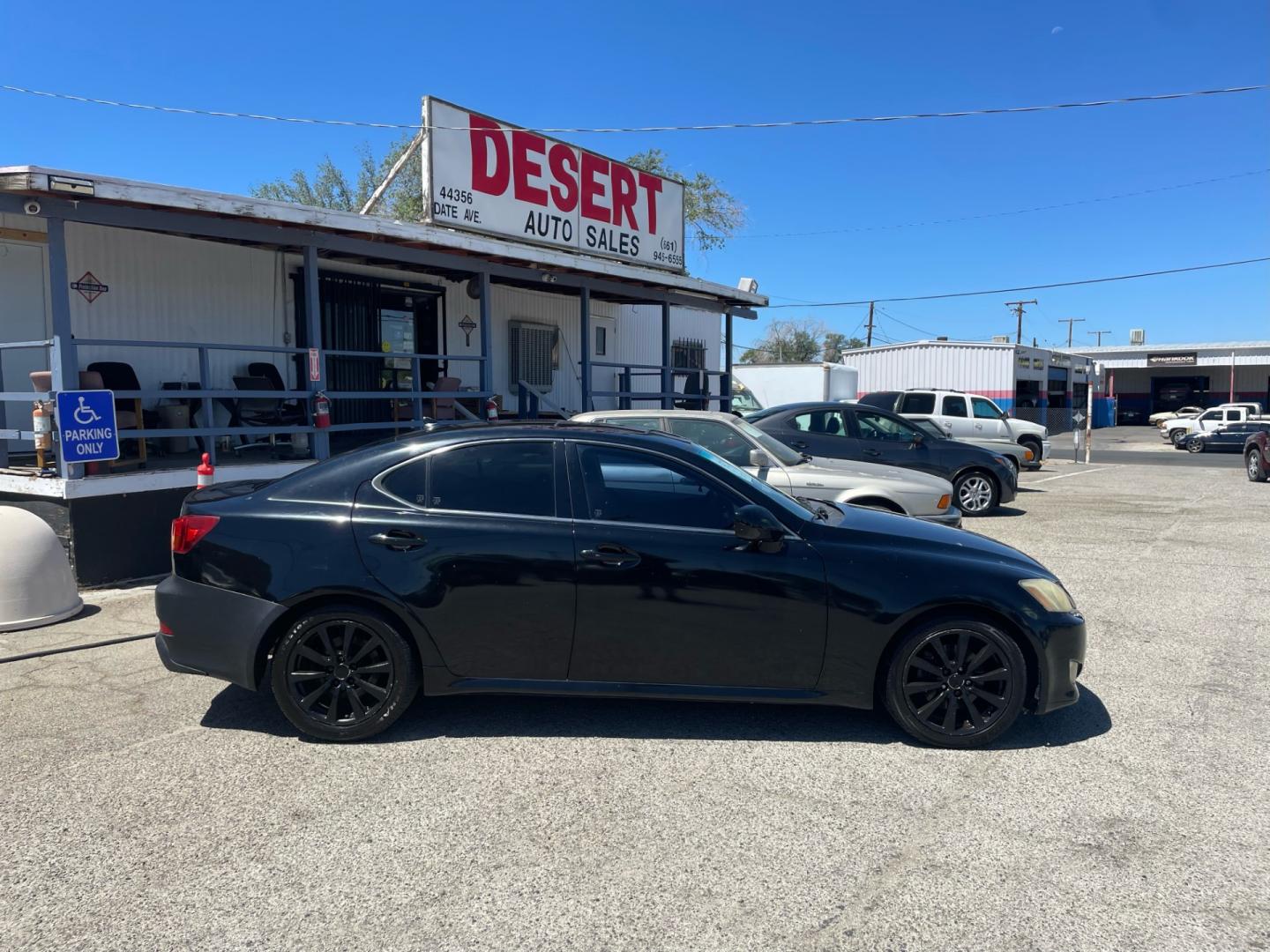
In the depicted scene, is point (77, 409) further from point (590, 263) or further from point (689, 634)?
point (590, 263)

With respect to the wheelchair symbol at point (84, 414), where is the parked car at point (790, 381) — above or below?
above

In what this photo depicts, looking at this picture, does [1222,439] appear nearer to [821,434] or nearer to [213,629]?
[821,434]

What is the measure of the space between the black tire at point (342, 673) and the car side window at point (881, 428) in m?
8.36

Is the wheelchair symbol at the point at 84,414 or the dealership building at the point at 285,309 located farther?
the dealership building at the point at 285,309

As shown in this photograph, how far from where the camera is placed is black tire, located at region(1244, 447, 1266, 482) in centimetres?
1831

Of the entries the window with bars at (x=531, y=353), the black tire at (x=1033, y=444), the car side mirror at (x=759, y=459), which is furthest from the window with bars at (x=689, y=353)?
the car side mirror at (x=759, y=459)

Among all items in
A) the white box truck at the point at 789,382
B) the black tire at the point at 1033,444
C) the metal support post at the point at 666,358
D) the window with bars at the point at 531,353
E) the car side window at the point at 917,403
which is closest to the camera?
the window with bars at the point at 531,353

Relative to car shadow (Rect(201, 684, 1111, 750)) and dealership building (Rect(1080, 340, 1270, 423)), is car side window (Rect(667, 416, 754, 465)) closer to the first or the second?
car shadow (Rect(201, 684, 1111, 750))

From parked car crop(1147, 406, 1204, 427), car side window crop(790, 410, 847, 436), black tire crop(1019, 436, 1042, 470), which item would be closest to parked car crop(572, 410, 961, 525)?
car side window crop(790, 410, 847, 436)

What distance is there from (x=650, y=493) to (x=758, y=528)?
57 centimetres

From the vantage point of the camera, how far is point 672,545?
14.0 ft

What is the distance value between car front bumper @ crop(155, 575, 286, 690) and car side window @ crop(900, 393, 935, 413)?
18.0 meters

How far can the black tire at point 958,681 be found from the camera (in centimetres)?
421

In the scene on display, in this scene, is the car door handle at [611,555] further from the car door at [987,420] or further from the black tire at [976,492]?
the car door at [987,420]
